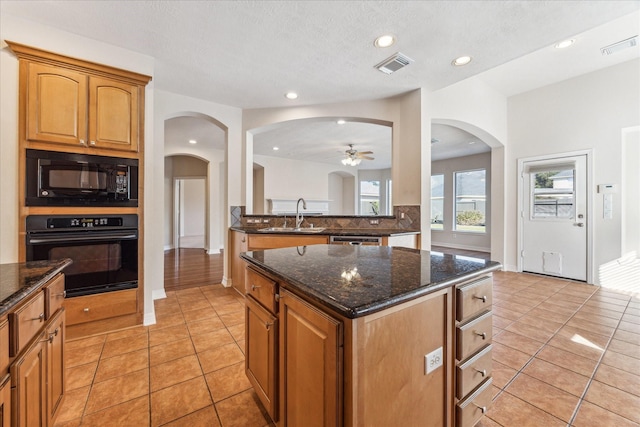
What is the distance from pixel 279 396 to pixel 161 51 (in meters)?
3.04

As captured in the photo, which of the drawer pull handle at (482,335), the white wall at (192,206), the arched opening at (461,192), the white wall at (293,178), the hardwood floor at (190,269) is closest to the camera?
the drawer pull handle at (482,335)

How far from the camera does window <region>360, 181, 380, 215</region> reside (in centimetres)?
1051

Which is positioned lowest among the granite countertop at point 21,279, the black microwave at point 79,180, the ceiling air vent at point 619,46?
the granite countertop at point 21,279

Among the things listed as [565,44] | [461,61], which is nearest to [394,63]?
[461,61]

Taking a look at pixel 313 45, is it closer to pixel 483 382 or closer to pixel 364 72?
pixel 364 72

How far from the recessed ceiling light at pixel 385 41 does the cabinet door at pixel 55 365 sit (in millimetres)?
2921

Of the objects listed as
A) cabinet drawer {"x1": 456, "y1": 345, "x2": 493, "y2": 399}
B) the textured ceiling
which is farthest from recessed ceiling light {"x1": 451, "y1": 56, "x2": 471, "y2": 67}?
cabinet drawer {"x1": 456, "y1": 345, "x2": 493, "y2": 399}

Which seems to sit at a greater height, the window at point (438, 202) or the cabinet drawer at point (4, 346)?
the window at point (438, 202)

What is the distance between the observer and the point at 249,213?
13.5ft

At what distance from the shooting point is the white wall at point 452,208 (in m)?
7.02

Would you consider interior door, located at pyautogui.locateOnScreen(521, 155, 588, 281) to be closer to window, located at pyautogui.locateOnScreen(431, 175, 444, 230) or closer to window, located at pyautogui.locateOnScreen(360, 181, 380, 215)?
window, located at pyautogui.locateOnScreen(431, 175, 444, 230)

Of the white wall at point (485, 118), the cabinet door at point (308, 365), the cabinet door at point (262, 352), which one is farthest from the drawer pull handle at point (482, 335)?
the white wall at point (485, 118)

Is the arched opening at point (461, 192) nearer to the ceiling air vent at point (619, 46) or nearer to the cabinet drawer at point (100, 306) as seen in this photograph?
the ceiling air vent at point (619, 46)

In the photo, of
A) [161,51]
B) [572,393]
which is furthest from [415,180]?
[161,51]
